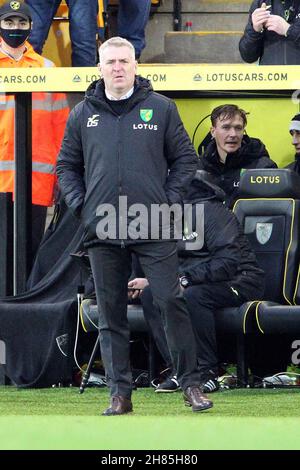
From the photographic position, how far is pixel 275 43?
11555 millimetres

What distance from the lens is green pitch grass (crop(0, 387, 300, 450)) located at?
6504mm

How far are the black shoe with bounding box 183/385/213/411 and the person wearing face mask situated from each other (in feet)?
12.2

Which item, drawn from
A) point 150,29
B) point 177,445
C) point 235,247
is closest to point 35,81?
point 235,247

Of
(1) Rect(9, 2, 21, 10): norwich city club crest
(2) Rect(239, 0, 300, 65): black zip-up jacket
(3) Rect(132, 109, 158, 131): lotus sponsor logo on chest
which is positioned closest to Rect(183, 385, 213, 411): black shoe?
(3) Rect(132, 109, 158, 131): lotus sponsor logo on chest

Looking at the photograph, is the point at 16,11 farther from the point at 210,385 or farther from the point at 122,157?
the point at 122,157

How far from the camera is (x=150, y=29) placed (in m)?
14.9

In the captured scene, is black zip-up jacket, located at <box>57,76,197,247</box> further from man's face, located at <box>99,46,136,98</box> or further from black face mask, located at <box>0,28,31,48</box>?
black face mask, located at <box>0,28,31,48</box>

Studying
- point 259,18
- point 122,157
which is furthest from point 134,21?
point 122,157

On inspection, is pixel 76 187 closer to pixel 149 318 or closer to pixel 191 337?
pixel 191 337

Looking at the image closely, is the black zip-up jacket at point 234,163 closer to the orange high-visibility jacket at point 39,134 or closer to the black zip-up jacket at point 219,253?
the black zip-up jacket at point 219,253

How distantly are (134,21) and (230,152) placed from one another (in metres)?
2.18

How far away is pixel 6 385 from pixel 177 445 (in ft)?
16.6

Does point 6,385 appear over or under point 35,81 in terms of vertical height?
under
